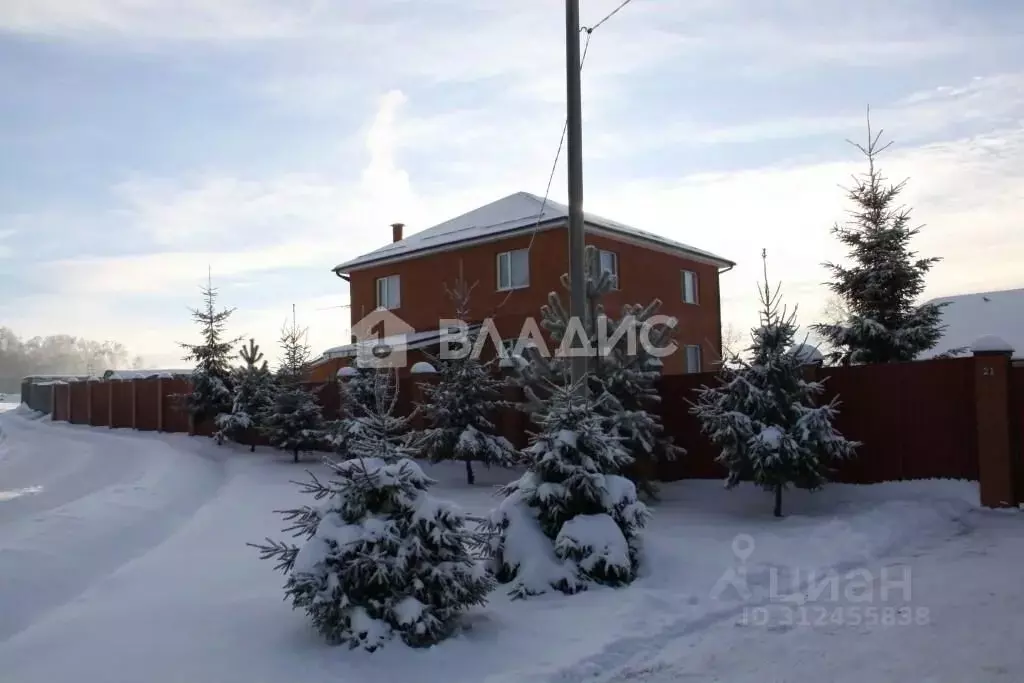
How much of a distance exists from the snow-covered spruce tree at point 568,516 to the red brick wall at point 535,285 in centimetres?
1126

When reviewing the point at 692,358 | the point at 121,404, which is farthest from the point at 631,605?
the point at 121,404

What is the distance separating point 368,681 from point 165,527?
6.53 metres

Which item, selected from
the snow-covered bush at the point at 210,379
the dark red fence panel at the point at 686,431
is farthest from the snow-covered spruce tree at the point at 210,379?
the dark red fence panel at the point at 686,431

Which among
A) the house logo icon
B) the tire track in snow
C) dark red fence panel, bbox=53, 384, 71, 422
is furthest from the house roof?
dark red fence panel, bbox=53, 384, 71, 422

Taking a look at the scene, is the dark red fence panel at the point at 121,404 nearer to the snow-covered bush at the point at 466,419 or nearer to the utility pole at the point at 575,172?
the snow-covered bush at the point at 466,419

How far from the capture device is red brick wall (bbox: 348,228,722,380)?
2100 centimetres

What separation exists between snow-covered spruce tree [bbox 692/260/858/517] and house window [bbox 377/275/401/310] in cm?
1561

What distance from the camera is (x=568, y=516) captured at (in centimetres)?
783

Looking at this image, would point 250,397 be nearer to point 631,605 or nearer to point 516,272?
point 516,272

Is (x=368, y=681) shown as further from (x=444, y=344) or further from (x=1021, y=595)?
(x=444, y=344)

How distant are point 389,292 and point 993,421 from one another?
1857 cm

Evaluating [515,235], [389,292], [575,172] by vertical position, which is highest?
[515,235]

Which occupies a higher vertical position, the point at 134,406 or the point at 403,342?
the point at 403,342

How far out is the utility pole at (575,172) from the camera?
931 centimetres
